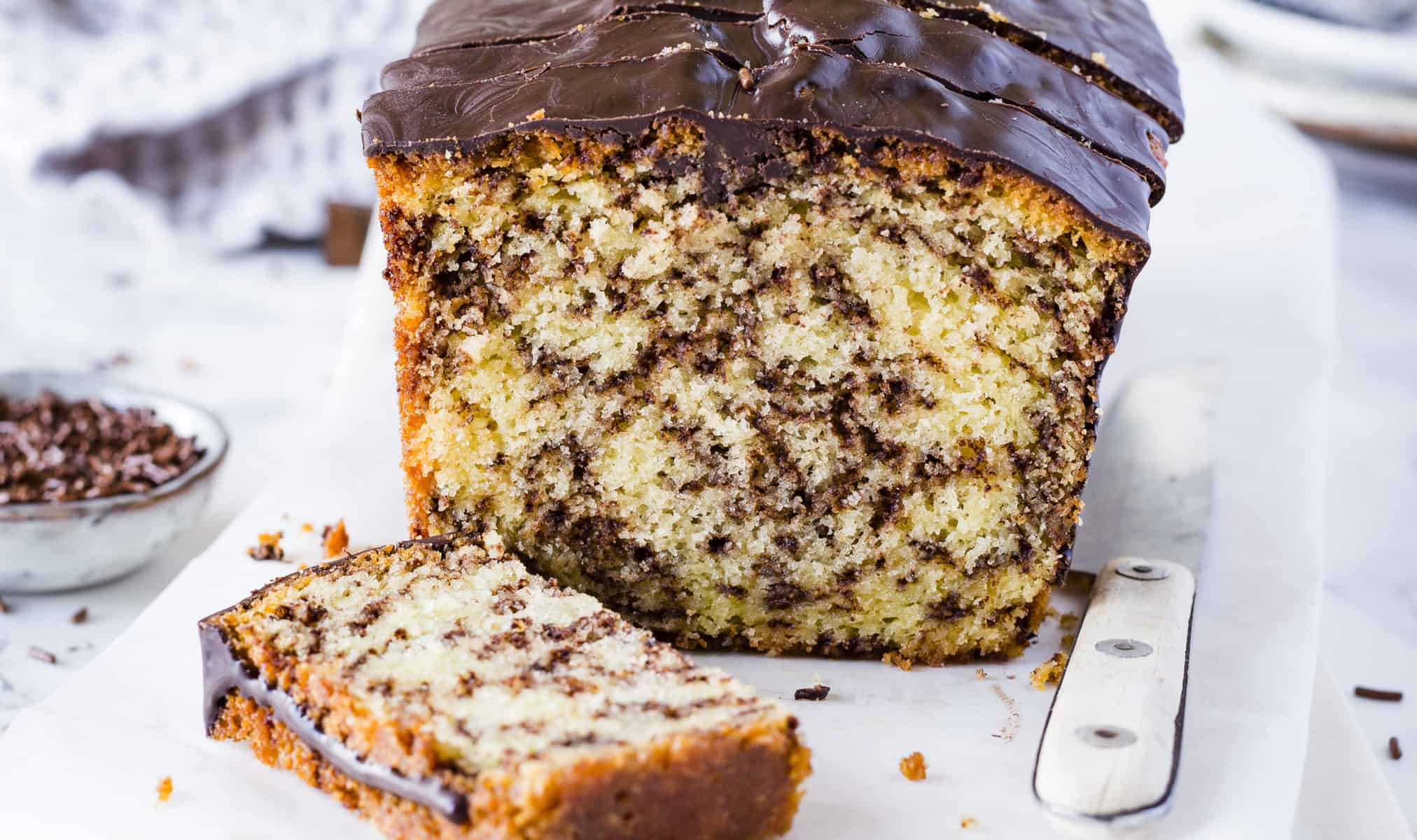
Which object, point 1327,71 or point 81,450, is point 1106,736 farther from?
point 1327,71

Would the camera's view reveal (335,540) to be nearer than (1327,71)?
Yes

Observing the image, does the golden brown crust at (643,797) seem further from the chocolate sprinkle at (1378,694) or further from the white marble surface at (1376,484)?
the chocolate sprinkle at (1378,694)

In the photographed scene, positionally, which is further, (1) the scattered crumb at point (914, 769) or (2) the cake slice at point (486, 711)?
(1) the scattered crumb at point (914, 769)

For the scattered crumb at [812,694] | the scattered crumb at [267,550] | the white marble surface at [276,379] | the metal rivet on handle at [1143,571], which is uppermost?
the metal rivet on handle at [1143,571]

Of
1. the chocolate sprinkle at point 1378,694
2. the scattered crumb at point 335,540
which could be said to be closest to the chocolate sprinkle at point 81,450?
the scattered crumb at point 335,540

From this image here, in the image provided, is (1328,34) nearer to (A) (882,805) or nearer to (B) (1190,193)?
(B) (1190,193)

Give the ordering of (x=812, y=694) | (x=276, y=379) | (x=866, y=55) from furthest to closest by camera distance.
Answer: (x=276, y=379), (x=812, y=694), (x=866, y=55)

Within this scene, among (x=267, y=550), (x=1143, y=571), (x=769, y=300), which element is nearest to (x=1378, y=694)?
(x=1143, y=571)
